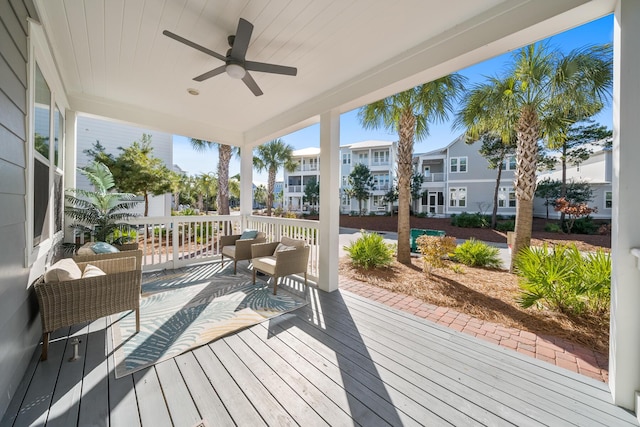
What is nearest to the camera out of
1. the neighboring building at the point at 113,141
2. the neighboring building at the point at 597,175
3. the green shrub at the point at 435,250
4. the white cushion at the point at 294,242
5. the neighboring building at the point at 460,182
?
the white cushion at the point at 294,242

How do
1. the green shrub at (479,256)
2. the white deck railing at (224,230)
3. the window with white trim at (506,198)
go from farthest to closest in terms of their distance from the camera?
the window with white trim at (506,198)
the green shrub at (479,256)
the white deck railing at (224,230)

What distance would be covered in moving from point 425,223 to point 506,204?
572cm

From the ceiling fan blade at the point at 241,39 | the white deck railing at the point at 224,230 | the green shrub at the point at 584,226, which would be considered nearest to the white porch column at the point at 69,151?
the white deck railing at the point at 224,230

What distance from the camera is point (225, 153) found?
30.1 ft

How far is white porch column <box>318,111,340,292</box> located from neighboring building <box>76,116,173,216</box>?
8221 millimetres

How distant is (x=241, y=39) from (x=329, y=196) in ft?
7.26

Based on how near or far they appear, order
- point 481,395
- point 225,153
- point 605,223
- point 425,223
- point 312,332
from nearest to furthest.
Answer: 1. point 481,395
2. point 312,332
3. point 225,153
4. point 605,223
5. point 425,223

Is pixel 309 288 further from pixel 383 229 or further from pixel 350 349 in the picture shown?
pixel 383 229

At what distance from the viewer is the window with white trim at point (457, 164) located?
57.4 feet

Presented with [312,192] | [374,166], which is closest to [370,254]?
[312,192]

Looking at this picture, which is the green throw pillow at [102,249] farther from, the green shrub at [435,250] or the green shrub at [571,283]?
the green shrub at [571,283]

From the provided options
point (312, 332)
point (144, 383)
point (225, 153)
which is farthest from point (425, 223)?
point (144, 383)

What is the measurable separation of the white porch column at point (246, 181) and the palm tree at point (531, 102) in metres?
4.88

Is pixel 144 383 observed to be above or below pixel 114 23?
below
